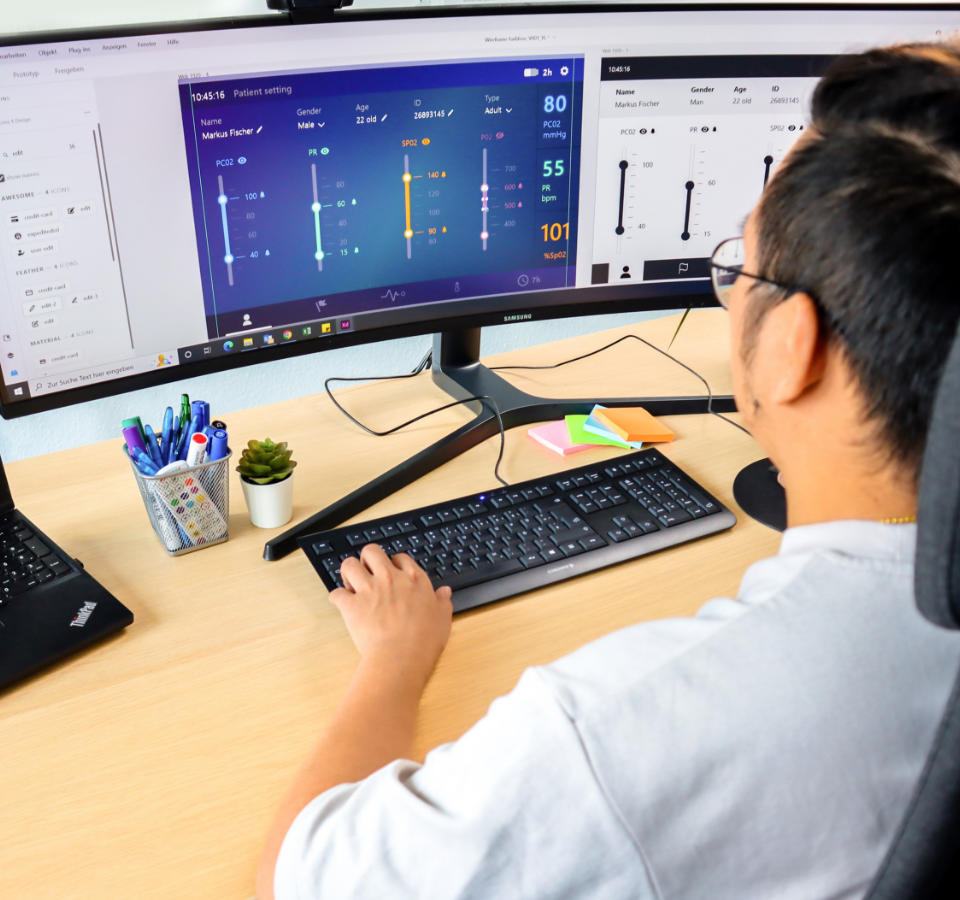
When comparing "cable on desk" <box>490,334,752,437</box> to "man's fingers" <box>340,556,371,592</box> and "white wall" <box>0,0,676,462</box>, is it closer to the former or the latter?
"white wall" <box>0,0,676,462</box>

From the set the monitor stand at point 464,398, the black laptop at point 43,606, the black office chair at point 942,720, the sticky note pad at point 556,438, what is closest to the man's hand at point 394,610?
the monitor stand at point 464,398

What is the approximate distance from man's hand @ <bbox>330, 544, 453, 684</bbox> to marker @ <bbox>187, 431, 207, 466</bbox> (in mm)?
197

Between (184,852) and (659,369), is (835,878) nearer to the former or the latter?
(184,852)

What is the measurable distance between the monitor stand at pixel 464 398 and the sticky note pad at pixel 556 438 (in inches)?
1.3

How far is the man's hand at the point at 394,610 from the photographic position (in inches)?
32.9

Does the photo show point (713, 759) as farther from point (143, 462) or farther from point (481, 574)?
point (143, 462)

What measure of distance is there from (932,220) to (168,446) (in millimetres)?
781

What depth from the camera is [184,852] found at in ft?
2.20

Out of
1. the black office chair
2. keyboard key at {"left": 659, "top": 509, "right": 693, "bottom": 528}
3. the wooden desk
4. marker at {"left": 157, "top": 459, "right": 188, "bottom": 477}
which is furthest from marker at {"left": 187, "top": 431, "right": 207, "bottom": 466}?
the black office chair

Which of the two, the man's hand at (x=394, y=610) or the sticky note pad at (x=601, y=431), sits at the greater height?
the sticky note pad at (x=601, y=431)

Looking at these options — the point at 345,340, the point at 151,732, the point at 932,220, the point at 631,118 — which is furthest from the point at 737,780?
the point at 631,118

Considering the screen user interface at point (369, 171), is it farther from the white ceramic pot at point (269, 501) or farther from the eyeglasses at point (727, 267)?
the eyeglasses at point (727, 267)

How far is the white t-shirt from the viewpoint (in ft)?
1.66

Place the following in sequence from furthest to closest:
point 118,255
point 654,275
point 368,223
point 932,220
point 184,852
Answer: point 654,275, point 368,223, point 118,255, point 184,852, point 932,220
